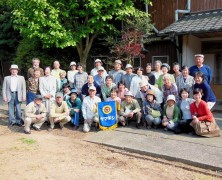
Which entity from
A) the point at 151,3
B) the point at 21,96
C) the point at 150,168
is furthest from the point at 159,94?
the point at 151,3

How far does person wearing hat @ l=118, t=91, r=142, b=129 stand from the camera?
23.5 feet

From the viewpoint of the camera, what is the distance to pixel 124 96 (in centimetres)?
746

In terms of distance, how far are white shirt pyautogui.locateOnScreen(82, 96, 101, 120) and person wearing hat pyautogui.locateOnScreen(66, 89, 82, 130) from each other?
29 centimetres

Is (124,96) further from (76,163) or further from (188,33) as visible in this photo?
(188,33)

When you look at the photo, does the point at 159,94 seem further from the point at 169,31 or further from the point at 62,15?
the point at 62,15

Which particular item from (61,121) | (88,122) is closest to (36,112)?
(61,121)

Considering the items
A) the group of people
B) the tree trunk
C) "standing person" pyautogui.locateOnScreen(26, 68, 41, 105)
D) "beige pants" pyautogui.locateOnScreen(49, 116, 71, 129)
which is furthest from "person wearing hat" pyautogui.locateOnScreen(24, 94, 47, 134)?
the tree trunk

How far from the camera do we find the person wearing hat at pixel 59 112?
7422 mm

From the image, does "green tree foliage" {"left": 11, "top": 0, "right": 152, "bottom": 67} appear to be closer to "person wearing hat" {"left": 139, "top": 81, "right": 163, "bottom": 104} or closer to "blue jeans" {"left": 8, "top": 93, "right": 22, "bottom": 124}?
"blue jeans" {"left": 8, "top": 93, "right": 22, "bottom": 124}

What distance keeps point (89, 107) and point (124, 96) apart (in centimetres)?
100

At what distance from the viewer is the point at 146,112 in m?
7.11

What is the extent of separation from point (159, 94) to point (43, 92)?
3.27 meters

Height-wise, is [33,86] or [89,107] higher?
[33,86]

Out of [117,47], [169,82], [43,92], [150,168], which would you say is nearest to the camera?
[150,168]
